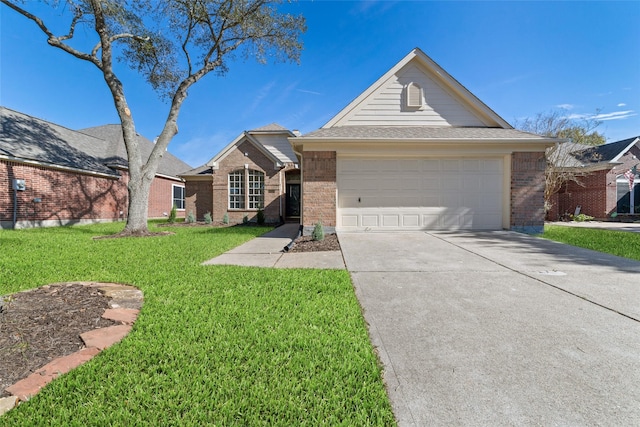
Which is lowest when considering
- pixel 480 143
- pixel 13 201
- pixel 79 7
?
pixel 13 201

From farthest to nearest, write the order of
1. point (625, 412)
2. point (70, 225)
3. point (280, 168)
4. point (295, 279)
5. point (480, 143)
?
point (280, 168), point (70, 225), point (480, 143), point (295, 279), point (625, 412)

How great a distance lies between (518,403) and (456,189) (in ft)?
26.7

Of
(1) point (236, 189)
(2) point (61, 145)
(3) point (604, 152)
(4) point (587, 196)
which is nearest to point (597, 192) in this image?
(4) point (587, 196)

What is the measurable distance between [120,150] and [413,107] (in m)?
19.2

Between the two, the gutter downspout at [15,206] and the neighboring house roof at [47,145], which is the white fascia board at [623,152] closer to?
the neighboring house roof at [47,145]

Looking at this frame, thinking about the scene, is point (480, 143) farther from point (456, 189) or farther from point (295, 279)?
point (295, 279)

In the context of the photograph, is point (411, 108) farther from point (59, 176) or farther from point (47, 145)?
point (47, 145)

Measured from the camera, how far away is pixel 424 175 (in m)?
8.90

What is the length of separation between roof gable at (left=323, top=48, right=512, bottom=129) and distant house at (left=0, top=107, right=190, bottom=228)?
14067mm

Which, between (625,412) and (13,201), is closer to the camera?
(625,412)

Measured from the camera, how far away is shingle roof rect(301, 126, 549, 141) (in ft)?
27.5

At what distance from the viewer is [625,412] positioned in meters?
1.62

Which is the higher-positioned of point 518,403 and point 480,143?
point 480,143

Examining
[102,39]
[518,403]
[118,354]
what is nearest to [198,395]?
[118,354]
